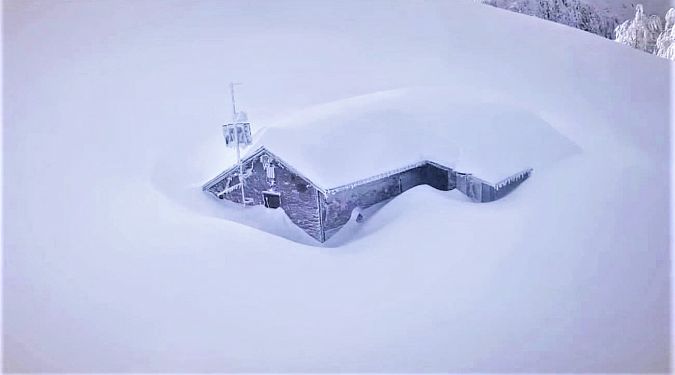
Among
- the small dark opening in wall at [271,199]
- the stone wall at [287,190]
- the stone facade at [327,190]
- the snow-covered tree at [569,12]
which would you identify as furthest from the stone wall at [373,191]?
the snow-covered tree at [569,12]

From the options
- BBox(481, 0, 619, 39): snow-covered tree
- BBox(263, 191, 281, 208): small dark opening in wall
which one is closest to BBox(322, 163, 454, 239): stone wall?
BBox(263, 191, 281, 208): small dark opening in wall

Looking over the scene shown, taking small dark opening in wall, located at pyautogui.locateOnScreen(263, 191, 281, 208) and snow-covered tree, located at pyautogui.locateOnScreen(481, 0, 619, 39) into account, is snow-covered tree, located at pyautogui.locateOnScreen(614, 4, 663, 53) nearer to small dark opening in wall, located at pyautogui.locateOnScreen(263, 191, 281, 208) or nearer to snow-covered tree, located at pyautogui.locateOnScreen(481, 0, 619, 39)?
snow-covered tree, located at pyautogui.locateOnScreen(481, 0, 619, 39)

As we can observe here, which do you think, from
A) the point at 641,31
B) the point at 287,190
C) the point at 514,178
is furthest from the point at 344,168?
the point at 641,31

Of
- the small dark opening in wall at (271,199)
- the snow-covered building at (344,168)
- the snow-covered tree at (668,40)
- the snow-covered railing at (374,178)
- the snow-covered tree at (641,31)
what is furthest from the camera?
the snow-covered tree at (641,31)

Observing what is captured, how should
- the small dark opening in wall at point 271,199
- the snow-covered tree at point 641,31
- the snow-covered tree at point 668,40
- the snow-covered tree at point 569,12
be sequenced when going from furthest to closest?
the snow-covered tree at point 569,12
the snow-covered tree at point 641,31
the snow-covered tree at point 668,40
the small dark opening in wall at point 271,199

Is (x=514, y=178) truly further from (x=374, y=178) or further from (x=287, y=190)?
(x=287, y=190)

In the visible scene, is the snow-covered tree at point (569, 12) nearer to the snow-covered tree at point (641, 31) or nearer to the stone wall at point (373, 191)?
the snow-covered tree at point (641, 31)
